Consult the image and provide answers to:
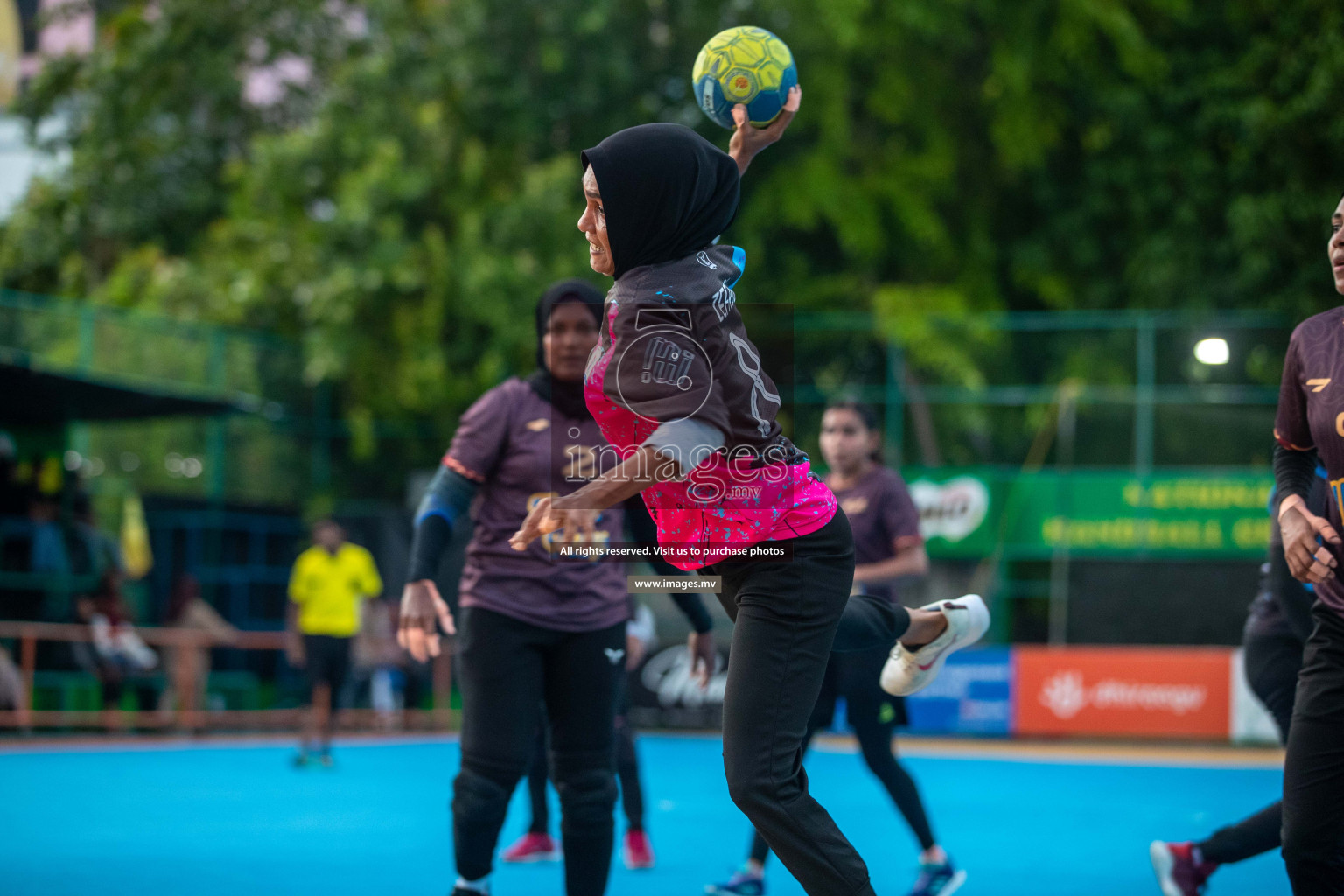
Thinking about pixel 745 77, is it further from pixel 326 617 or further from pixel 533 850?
pixel 326 617

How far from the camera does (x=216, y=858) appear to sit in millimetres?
6457

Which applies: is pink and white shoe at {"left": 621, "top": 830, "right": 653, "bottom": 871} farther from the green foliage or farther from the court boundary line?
the green foliage

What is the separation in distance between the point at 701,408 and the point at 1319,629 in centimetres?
186

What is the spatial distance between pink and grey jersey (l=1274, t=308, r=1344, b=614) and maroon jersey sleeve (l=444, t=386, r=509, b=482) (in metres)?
2.45

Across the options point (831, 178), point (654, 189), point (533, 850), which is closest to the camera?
point (654, 189)

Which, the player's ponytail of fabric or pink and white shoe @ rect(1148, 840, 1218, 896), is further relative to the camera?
the player's ponytail of fabric

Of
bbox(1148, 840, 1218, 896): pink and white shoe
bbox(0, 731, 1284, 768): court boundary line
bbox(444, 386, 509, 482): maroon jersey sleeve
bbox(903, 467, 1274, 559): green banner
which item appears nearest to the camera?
bbox(444, 386, 509, 482): maroon jersey sleeve

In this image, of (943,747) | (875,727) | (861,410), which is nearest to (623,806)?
(875,727)

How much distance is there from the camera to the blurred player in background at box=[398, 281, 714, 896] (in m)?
4.40

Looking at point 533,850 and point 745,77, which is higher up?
point 745,77

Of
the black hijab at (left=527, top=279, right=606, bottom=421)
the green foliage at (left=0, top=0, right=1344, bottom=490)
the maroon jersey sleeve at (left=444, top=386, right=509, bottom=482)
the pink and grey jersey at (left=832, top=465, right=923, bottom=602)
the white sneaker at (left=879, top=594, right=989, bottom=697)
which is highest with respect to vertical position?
the green foliage at (left=0, top=0, right=1344, bottom=490)

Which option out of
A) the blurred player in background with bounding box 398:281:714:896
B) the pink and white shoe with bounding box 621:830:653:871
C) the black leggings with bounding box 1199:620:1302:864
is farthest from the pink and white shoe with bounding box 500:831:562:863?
the black leggings with bounding box 1199:620:1302:864

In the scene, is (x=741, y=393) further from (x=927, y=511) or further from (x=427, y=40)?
(x=427, y=40)

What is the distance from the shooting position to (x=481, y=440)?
4812 mm
